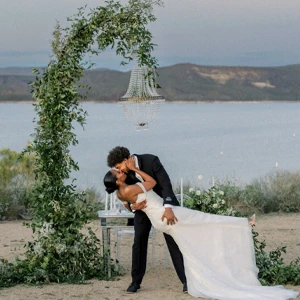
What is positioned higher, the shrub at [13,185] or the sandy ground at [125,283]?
the shrub at [13,185]

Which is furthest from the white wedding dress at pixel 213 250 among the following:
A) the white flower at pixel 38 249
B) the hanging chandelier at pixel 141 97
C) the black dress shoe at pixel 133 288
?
the hanging chandelier at pixel 141 97

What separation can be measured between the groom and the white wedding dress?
0.30 ft

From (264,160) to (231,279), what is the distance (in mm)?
22177

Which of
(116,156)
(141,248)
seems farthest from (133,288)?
(116,156)

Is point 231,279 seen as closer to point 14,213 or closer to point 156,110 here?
point 156,110

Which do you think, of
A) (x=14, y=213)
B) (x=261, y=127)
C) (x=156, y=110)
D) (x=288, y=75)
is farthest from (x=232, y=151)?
(x=156, y=110)

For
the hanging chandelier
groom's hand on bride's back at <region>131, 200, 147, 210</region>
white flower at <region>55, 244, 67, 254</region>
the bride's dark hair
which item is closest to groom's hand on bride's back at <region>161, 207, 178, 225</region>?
groom's hand on bride's back at <region>131, 200, 147, 210</region>

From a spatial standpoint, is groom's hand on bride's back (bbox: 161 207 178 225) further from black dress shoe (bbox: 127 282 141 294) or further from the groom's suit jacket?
black dress shoe (bbox: 127 282 141 294)

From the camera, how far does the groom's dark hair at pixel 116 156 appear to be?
727 cm

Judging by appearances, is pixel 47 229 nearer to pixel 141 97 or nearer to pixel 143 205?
pixel 143 205

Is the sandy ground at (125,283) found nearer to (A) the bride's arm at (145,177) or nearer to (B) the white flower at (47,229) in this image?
(B) the white flower at (47,229)

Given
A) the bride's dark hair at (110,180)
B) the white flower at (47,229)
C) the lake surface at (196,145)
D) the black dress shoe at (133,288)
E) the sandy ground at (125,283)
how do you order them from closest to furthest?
1. the bride's dark hair at (110,180)
2. the sandy ground at (125,283)
3. the black dress shoe at (133,288)
4. the white flower at (47,229)
5. the lake surface at (196,145)

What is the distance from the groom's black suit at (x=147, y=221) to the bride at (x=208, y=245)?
98 millimetres

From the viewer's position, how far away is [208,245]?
750cm
